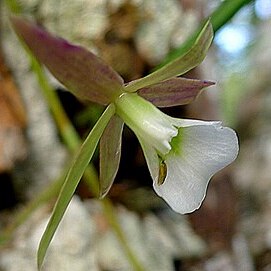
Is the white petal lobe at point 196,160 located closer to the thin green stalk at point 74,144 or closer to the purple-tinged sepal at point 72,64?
the purple-tinged sepal at point 72,64

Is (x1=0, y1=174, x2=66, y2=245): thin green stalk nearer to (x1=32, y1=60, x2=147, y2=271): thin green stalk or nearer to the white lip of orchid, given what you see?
(x1=32, y1=60, x2=147, y2=271): thin green stalk

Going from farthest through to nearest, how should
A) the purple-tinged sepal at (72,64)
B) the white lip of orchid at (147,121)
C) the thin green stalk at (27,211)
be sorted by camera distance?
the thin green stalk at (27,211) → the white lip of orchid at (147,121) → the purple-tinged sepal at (72,64)

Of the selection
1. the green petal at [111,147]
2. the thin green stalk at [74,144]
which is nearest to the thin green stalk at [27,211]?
the thin green stalk at [74,144]

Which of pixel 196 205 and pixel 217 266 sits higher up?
pixel 196 205

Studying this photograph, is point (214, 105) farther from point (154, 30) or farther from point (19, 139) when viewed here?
point (19, 139)

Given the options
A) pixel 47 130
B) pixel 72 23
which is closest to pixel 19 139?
pixel 47 130

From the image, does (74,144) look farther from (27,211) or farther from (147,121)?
(147,121)

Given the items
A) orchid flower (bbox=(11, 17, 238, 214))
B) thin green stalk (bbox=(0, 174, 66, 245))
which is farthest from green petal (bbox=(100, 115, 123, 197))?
thin green stalk (bbox=(0, 174, 66, 245))

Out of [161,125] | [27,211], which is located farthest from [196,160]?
[27,211]
